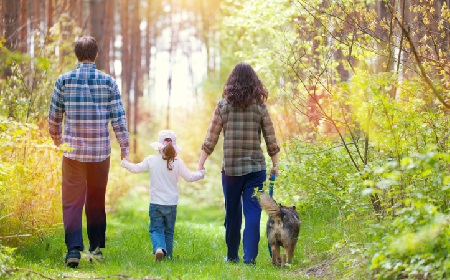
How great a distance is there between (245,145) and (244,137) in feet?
0.30

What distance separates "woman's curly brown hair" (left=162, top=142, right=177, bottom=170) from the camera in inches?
311

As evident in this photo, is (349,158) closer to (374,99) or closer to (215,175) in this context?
(374,99)

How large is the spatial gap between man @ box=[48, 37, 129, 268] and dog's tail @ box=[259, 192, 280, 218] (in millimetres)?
1617

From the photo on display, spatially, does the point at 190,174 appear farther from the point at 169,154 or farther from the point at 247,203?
the point at 247,203

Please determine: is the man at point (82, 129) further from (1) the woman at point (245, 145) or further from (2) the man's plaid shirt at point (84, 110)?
(1) the woman at point (245, 145)

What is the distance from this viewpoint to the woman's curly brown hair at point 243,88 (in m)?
7.62

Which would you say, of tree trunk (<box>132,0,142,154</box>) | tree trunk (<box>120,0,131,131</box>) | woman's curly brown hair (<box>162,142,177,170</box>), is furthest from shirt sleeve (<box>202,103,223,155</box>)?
tree trunk (<box>132,0,142,154</box>)

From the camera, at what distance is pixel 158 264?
7449 mm

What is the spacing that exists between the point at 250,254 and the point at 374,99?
2394mm

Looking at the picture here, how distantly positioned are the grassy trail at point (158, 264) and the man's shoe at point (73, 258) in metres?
0.06

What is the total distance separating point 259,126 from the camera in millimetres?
7805

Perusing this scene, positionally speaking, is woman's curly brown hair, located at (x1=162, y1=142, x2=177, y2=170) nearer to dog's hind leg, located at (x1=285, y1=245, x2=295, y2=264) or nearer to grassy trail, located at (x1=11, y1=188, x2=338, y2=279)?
grassy trail, located at (x1=11, y1=188, x2=338, y2=279)

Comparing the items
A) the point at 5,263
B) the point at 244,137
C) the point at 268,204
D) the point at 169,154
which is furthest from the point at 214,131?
the point at 5,263

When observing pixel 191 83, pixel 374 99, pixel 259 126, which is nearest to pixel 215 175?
pixel 259 126
